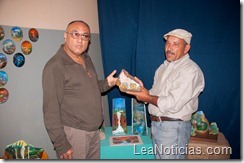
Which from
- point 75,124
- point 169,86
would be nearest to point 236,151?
point 169,86

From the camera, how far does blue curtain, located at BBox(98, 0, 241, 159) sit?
9.00ft

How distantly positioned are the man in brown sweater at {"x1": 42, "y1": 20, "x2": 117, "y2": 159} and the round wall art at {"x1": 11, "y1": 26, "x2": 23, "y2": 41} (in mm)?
485

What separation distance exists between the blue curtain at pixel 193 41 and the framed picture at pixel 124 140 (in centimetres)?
84

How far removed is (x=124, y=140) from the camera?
260cm

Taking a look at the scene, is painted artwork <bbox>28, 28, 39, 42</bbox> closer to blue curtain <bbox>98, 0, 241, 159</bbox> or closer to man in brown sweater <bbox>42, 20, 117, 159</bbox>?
man in brown sweater <bbox>42, 20, 117, 159</bbox>

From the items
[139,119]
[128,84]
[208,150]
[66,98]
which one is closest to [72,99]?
[66,98]

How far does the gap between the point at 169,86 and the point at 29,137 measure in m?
1.65

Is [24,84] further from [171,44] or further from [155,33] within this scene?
[155,33]

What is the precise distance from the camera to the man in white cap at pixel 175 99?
1967 millimetres

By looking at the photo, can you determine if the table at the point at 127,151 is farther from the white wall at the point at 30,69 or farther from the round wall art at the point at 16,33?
the round wall art at the point at 16,33

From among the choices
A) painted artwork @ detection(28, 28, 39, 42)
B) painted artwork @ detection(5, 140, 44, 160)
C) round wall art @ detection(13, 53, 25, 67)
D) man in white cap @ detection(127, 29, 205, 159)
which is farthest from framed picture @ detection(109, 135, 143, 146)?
painted artwork @ detection(28, 28, 39, 42)

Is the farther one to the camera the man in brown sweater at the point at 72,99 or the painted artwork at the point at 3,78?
the painted artwork at the point at 3,78

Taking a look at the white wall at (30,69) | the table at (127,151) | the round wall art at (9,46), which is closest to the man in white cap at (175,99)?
the table at (127,151)

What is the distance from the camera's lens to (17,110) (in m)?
2.03
